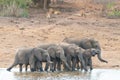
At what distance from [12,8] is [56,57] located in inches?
376

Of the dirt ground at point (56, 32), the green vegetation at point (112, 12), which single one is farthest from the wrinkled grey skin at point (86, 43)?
the green vegetation at point (112, 12)

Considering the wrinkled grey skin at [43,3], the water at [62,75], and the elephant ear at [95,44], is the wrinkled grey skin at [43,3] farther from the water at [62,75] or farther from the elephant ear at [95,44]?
the water at [62,75]

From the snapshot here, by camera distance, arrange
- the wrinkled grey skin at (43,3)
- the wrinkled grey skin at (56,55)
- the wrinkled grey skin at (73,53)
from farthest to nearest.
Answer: the wrinkled grey skin at (43,3) < the wrinkled grey skin at (73,53) < the wrinkled grey skin at (56,55)

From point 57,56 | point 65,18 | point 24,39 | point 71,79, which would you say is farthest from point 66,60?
point 65,18

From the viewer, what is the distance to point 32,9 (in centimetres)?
3189

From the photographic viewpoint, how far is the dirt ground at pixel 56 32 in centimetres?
2084

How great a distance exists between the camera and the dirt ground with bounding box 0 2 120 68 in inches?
821

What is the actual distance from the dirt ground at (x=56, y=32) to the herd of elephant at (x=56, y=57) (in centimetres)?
105

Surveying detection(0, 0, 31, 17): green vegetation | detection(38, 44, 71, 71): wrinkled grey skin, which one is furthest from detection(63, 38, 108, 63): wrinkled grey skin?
detection(0, 0, 31, 17): green vegetation

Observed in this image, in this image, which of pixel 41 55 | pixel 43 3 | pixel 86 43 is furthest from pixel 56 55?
pixel 43 3

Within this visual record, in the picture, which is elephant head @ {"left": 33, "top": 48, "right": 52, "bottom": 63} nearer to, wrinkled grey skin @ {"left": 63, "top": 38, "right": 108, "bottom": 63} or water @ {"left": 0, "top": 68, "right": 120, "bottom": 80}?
water @ {"left": 0, "top": 68, "right": 120, "bottom": 80}

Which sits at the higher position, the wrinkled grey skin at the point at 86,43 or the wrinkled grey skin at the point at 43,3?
the wrinkled grey skin at the point at 86,43

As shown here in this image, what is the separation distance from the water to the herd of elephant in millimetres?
325

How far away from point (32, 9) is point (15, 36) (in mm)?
8965
